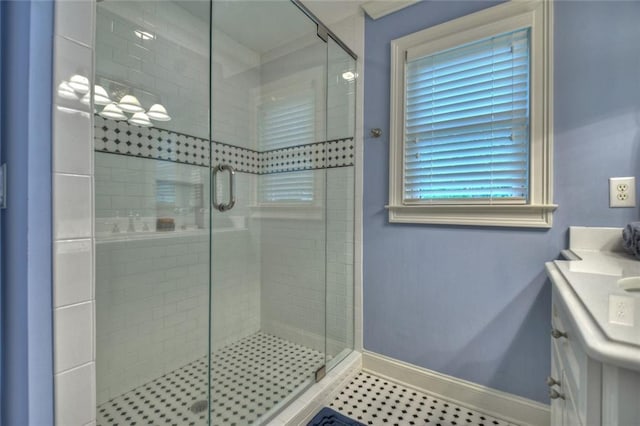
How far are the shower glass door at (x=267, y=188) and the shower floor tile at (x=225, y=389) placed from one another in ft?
0.06

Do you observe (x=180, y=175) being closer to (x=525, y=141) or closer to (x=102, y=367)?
(x=102, y=367)

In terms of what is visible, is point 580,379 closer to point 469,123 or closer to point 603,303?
point 603,303

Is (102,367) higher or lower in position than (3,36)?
lower

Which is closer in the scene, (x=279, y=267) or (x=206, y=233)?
(x=206, y=233)

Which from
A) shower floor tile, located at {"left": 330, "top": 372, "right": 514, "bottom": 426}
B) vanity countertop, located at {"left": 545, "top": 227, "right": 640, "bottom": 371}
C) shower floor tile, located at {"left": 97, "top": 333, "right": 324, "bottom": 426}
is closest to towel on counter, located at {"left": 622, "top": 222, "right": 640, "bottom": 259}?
vanity countertop, located at {"left": 545, "top": 227, "right": 640, "bottom": 371}

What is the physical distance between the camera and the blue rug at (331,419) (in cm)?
142

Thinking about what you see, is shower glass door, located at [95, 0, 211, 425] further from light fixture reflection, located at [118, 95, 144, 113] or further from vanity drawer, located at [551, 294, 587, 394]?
vanity drawer, located at [551, 294, 587, 394]

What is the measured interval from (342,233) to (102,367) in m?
1.54

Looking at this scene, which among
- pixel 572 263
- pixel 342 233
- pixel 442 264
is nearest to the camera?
pixel 572 263

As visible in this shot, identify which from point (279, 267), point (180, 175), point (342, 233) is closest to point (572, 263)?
point (342, 233)

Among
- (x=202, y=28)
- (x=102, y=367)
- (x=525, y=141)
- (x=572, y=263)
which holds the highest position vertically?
(x=202, y=28)

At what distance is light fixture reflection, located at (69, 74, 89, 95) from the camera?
0.66 metres

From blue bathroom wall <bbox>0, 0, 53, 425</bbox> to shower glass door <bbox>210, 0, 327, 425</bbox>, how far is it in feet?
4.08

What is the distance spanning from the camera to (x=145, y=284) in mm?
1684
